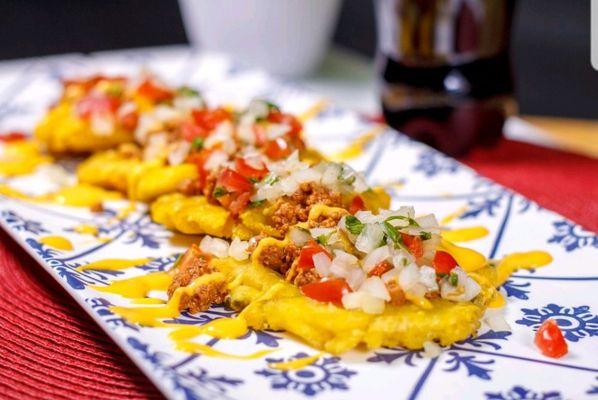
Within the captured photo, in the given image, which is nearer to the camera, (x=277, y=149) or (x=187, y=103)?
(x=277, y=149)

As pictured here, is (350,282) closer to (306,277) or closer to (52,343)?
(306,277)

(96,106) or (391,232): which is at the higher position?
(391,232)

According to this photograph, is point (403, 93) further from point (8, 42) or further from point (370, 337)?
point (8, 42)

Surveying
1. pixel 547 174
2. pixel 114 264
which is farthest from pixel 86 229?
pixel 547 174

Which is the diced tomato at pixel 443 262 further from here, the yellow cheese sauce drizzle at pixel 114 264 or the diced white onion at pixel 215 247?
the yellow cheese sauce drizzle at pixel 114 264

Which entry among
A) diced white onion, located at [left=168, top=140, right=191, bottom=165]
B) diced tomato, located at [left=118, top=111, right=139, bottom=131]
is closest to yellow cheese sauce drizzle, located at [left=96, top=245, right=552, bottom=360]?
diced white onion, located at [left=168, top=140, right=191, bottom=165]

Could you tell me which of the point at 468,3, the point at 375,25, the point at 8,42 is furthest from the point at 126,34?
the point at 468,3
